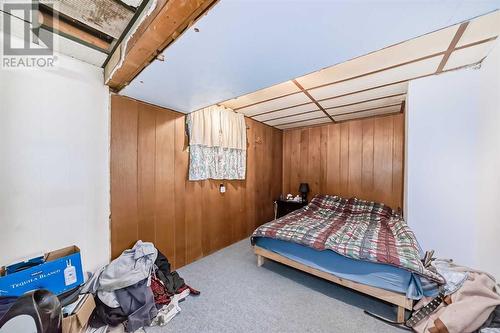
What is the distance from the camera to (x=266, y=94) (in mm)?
2617

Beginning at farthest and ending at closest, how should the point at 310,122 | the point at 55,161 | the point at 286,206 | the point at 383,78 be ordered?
the point at 286,206 < the point at 310,122 < the point at 383,78 < the point at 55,161

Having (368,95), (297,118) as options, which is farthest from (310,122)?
(368,95)

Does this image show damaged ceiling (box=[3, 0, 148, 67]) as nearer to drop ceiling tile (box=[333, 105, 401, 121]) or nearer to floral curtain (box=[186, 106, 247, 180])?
floral curtain (box=[186, 106, 247, 180])

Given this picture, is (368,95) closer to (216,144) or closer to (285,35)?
(285,35)

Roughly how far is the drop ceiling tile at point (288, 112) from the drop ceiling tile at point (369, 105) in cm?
35

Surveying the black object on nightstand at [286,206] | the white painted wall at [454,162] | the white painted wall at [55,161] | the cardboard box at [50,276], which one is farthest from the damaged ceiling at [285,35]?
the black object on nightstand at [286,206]

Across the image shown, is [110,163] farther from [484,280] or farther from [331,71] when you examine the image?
[484,280]

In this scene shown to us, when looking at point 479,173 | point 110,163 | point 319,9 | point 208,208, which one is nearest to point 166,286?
point 208,208

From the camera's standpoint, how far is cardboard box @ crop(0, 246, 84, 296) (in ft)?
4.09

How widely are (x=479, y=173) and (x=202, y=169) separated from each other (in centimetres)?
317

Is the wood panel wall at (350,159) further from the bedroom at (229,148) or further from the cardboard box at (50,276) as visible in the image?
the cardboard box at (50,276)

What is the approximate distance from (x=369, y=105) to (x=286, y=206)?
2.40 m

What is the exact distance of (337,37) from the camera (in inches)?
42.8

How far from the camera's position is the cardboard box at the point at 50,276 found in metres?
1.25
